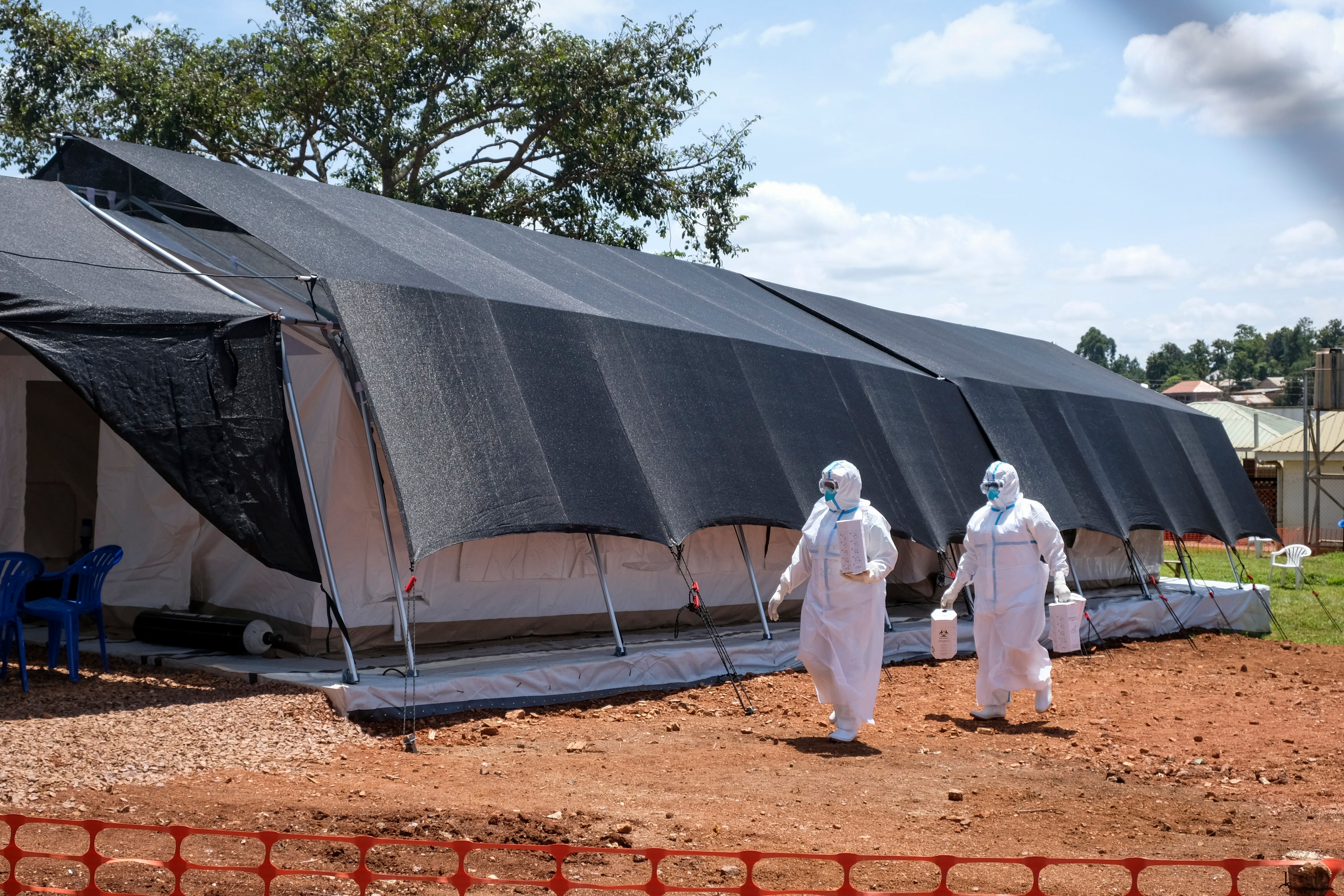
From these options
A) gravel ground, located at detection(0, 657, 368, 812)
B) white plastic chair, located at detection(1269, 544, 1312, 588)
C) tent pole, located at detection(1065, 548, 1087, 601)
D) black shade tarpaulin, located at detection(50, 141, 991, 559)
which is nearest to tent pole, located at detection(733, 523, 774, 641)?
black shade tarpaulin, located at detection(50, 141, 991, 559)

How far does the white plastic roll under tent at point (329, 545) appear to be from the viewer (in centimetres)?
772

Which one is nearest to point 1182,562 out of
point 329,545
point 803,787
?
point 803,787

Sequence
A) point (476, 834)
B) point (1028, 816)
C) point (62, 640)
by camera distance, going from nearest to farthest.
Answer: point (476, 834) → point (1028, 816) → point (62, 640)

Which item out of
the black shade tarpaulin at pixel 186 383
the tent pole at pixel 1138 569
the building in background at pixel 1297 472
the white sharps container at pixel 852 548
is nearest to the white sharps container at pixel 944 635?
the white sharps container at pixel 852 548

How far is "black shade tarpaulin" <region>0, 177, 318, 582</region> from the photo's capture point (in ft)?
20.6

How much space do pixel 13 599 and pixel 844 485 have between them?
15.8 ft

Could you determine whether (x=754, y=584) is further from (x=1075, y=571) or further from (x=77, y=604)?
(x=1075, y=571)

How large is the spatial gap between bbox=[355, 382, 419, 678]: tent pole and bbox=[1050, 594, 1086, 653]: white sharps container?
14.1 feet

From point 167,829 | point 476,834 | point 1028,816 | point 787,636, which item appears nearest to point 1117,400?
point 787,636

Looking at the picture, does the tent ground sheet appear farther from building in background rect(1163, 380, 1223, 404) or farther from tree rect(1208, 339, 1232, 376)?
tree rect(1208, 339, 1232, 376)

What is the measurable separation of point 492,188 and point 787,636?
12.4m

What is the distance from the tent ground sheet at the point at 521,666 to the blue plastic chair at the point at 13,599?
2.71 ft

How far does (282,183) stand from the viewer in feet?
32.7

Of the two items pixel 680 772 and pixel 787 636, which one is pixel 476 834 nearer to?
pixel 680 772
